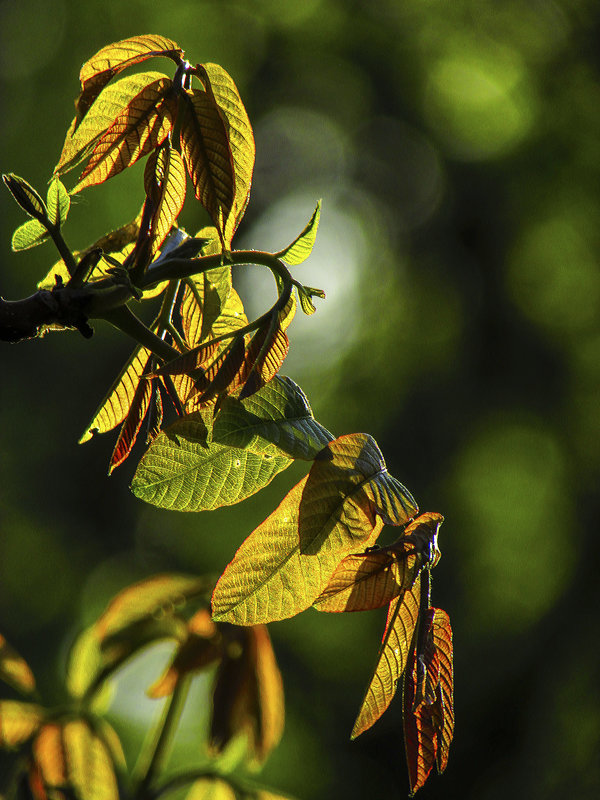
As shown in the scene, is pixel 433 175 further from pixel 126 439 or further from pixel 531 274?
pixel 126 439

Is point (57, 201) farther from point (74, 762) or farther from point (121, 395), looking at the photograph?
point (74, 762)

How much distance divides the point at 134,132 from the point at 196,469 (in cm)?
27

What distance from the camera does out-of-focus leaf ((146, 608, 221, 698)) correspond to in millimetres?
1010

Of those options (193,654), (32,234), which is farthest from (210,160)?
(193,654)

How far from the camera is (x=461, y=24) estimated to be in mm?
6863

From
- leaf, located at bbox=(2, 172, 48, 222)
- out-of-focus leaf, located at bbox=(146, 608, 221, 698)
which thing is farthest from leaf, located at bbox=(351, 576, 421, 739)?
out-of-focus leaf, located at bbox=(146, 608, 221, 698)

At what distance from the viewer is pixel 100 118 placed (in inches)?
22.8

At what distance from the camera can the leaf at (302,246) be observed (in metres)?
0.59

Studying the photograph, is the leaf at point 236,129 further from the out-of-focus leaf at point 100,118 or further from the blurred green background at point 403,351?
the blurred green background at point 403,351

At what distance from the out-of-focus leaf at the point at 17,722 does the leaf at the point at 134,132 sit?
0.70 m

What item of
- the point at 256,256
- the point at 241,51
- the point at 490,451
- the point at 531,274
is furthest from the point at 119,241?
the point at 241,51

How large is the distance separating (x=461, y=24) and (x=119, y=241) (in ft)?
23.6

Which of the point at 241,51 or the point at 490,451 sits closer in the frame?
the point at 490,451

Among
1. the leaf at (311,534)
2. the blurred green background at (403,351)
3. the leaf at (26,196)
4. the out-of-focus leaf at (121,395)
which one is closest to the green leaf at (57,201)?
the leaf at (26,196)
